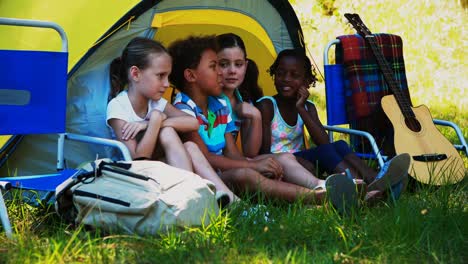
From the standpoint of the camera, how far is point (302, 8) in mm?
9969

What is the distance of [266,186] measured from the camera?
12.9ft

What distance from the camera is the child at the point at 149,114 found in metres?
3.89

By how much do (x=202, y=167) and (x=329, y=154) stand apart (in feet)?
2.90

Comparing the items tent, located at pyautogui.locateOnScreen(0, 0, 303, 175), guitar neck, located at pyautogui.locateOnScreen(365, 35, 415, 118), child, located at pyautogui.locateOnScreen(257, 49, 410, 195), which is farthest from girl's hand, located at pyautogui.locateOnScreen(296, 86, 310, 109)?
tent, located at pyautogui.locateOnScreen(0, 0, 303, 175)

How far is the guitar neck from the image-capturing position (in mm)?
4949

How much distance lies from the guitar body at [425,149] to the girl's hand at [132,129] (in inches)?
63.3

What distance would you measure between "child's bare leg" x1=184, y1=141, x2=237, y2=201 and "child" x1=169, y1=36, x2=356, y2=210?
130 mm

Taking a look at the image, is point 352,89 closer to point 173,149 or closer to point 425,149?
point 425,149

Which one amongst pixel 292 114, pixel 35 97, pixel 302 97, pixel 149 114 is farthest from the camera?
pixel 292 114

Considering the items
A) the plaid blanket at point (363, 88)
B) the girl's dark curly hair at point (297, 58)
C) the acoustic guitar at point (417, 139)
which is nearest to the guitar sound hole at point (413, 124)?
the acoustic guitar at point (417, 139)

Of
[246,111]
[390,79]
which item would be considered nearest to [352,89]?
[390,79]

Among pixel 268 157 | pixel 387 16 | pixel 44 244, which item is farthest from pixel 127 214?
pixel 387 16

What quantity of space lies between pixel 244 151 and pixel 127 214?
147cm

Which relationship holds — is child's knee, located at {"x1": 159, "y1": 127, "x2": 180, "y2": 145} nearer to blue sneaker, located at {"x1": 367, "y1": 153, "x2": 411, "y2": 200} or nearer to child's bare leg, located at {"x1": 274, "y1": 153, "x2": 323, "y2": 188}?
child's bare leg, located at {"x1": 274, "y1": 153, "x2": 323, "y2": 188}
